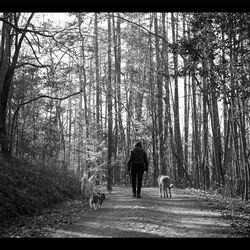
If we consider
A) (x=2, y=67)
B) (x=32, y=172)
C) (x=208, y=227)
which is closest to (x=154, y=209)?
(x=208, y=227)

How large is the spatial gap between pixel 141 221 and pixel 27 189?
12.3ft

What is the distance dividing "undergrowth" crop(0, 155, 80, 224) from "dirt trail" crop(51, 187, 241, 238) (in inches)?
52.6

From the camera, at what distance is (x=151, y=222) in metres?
7.39

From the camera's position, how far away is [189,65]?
28.9 ft

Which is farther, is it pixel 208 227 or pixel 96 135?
pixel 96 135

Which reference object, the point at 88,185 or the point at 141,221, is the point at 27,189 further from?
the point at 141,221

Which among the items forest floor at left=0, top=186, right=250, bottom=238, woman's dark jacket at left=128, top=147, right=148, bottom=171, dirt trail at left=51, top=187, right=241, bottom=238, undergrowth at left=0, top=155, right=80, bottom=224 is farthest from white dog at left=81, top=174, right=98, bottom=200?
woman's dark jacket at left=128, top=147, right=148, bottom=171

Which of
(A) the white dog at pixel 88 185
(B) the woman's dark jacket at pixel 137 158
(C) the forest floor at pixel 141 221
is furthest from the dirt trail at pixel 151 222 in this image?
(B) the woman's dark jacket at pixel 137 158

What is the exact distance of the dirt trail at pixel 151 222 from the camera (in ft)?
21.0

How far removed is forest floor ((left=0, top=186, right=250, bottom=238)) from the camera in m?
6.42

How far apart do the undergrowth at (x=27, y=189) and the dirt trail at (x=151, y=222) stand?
1337mm

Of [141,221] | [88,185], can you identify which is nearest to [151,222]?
[141,221]
